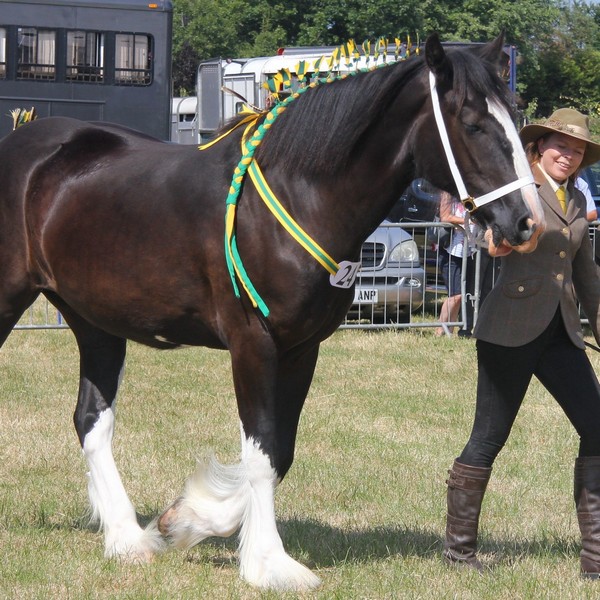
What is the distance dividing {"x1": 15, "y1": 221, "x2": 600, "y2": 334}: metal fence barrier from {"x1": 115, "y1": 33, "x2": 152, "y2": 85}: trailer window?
18.8 feet

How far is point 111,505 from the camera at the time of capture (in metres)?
5.27

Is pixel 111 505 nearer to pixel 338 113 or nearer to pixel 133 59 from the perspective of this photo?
pixel 338 113

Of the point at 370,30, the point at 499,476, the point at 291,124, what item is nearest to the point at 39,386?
the point at 499,476

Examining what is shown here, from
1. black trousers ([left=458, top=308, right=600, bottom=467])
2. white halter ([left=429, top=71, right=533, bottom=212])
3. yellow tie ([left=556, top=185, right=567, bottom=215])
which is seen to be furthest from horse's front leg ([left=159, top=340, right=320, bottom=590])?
yellow tie ([left=556, top=185, right=567, bottom=215])

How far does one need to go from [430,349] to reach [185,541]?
6738 mm

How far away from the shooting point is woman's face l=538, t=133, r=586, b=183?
4824 millimetres

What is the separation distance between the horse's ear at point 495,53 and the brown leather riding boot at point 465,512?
1755mm

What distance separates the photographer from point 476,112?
165 inches

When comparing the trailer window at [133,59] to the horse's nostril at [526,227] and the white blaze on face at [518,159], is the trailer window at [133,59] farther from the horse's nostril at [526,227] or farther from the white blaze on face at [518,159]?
the horse's nostril at [526,227]

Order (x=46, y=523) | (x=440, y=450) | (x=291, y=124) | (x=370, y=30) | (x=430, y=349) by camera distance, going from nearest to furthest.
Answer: (x=291, y=124) < (x=46, y=523) < (x=440, y=450) < (x=430, y=349) < (x=370, y=30)

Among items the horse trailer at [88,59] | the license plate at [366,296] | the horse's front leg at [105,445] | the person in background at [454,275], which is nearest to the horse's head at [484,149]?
the horse's front leg at [105,445]

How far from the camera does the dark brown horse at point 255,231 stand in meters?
4.25

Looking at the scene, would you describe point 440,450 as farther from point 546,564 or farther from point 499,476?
point 546,564

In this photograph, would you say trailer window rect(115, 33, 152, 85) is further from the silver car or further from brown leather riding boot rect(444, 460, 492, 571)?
brown leather riding boot rect(444, 460, 492, 571)
